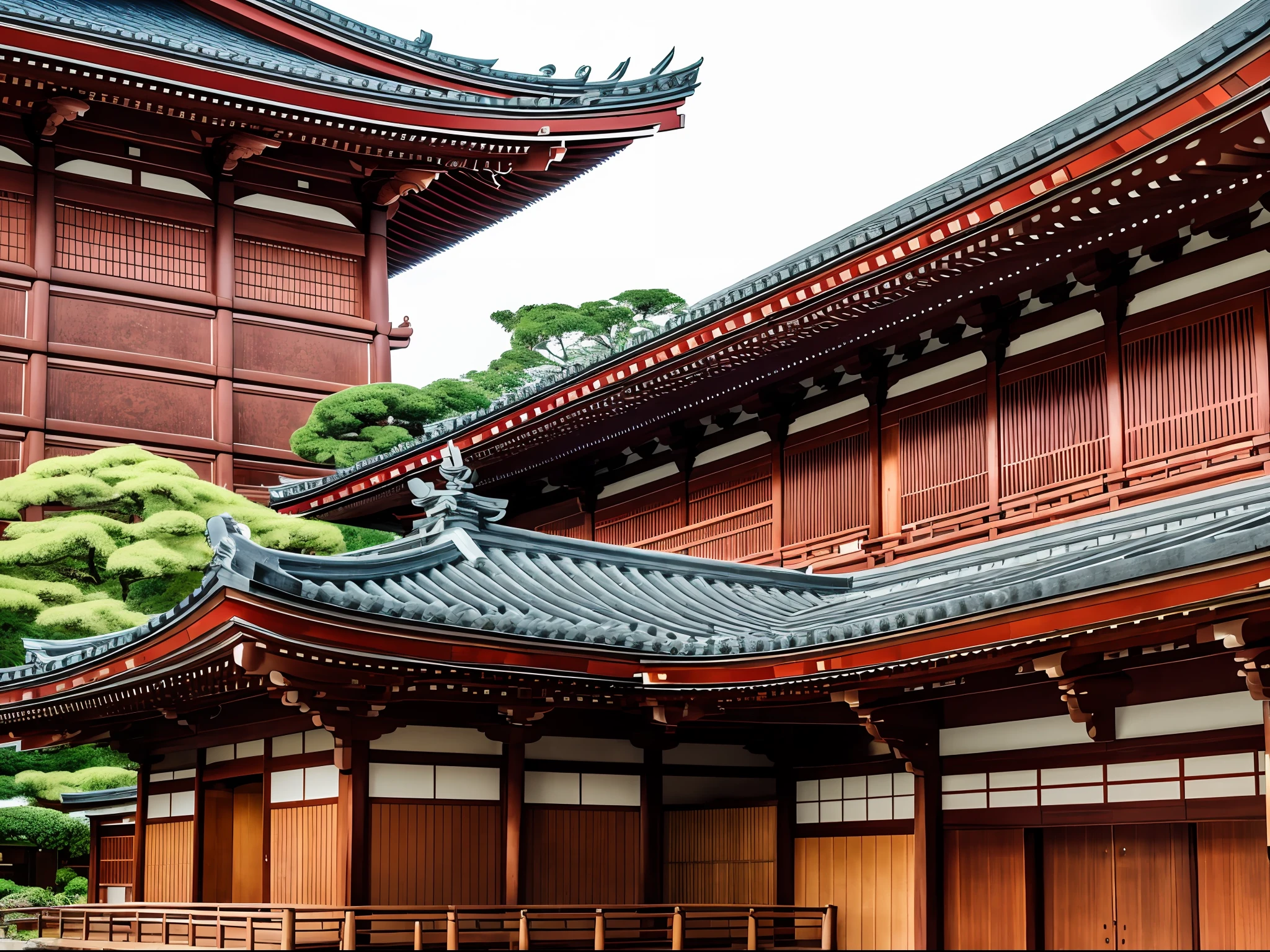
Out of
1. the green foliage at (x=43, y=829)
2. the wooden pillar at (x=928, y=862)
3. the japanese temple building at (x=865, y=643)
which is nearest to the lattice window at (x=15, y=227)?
the green foliage at (x=43, y=829)

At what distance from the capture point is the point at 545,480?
2036cm

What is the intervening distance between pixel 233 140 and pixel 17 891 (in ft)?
47.7

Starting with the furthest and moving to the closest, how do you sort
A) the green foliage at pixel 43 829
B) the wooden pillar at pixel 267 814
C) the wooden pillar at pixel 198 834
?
the green foliage at pixel 43 829, the wooden pillar at pixel 198 834, the wooden pillar at pixel 267 814

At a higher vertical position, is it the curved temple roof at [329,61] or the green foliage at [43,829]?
the curved temple roof at [329,61]

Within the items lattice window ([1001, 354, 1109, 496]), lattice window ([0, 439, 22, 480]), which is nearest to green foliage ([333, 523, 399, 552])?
lattice window ([0, 439, 22, 480])

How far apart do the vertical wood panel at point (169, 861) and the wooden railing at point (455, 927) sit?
1.28m

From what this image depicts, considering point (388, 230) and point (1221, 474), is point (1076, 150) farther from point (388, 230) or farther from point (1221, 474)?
point (388, 230)

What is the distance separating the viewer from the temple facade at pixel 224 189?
2527 cm

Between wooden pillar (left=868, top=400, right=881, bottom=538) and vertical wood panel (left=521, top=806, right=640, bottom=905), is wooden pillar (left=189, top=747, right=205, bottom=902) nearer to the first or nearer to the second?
vertical wood panel (left=521, top=806, right=640, bottom=905)

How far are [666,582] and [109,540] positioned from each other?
10148 mm

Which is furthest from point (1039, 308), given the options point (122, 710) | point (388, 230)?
point (388, 230)

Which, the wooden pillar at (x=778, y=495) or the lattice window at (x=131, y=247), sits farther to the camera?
the lattice window at (x=131, y=247)

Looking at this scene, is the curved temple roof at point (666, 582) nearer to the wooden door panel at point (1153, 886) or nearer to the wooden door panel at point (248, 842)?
the wooden door panel at point (1153, 886)

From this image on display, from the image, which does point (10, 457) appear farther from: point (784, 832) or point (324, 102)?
point (784, 832)
